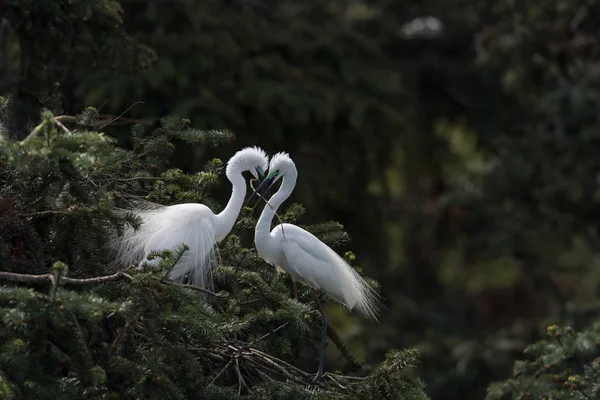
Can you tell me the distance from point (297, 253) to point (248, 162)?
421 millimetres

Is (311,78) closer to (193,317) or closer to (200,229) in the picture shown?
(200,229)

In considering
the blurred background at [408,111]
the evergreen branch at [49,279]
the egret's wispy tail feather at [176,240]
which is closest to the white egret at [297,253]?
the egret's wispy tail feather at [176,240]

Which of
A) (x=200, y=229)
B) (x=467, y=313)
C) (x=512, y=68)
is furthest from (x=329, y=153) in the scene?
(x=467, y=313)

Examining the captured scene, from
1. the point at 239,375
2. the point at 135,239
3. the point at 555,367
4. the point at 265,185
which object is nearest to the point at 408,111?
the point at 555,367

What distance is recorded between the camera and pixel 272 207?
4.46 meters

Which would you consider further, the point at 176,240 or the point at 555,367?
the point at 555,367

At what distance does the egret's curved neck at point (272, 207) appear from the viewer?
4.44m

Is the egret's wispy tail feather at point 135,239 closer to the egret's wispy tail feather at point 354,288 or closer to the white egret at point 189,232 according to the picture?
the white egret at point 189,232

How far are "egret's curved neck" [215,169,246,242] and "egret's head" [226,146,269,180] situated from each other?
2 centimetres

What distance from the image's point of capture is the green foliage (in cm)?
455

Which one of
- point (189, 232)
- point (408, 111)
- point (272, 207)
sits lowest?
point (189, 232)

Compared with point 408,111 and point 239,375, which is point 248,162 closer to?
point 239,375

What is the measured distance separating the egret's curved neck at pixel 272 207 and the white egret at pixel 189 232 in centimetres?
12

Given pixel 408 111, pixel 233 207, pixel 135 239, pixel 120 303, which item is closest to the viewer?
pixel 120 303
